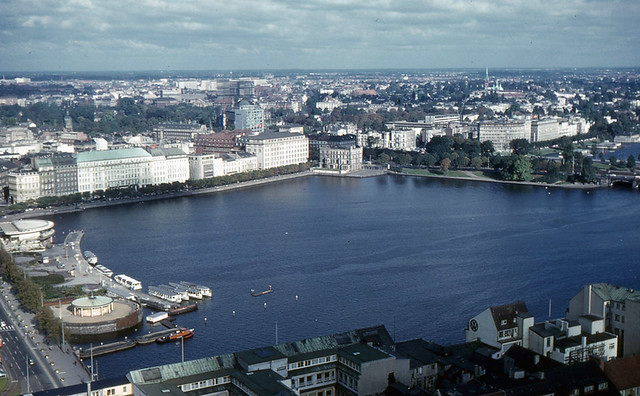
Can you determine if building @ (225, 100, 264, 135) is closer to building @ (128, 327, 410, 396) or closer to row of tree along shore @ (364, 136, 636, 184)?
row of tree along shore @ (364, 136, 636, 184)

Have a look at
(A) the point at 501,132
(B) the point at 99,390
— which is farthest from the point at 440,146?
(B) the point at 99,390

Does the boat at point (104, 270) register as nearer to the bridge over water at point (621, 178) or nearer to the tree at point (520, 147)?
the bridge over water at point (621, 178)

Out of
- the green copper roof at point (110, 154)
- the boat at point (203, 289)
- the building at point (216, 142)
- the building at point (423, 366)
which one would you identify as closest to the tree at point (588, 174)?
the building at point (216, 142)

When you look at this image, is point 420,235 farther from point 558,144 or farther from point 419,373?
point 558,144

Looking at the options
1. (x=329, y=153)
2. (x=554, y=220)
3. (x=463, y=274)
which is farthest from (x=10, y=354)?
(x=329, y=153)

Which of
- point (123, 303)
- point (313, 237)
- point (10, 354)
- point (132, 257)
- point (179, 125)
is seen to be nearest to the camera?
point (10, 354)

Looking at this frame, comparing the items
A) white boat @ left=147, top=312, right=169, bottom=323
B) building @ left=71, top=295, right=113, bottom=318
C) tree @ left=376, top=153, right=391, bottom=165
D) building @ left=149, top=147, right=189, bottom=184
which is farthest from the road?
tree @ left=376, top=153, right=391, bottom=165
